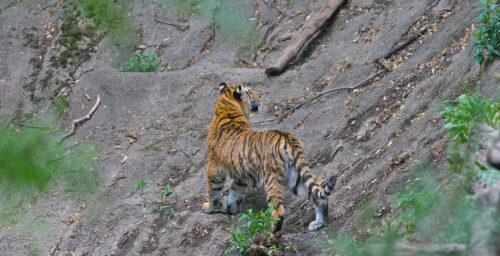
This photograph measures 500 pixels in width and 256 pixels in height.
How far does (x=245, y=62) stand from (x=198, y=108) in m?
1.98

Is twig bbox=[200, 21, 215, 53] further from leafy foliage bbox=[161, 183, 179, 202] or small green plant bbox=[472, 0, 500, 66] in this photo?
small green plant bbox=[472, 0, 500, 66]

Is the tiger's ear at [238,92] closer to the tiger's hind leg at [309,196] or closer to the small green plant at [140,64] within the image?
the tiger's hind leg at [309,196]

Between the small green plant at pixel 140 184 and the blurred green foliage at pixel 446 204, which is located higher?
the blurred green foliage at pixel 446 204

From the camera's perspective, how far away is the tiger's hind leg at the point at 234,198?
703 centimetres

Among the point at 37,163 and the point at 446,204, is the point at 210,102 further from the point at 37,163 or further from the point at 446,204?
the point at 37,163

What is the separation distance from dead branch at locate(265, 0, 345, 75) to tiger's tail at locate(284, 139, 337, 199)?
16.1 ft

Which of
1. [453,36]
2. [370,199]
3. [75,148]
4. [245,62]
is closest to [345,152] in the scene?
[370,199]

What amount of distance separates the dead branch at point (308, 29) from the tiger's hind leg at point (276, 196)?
A: 4986 mm

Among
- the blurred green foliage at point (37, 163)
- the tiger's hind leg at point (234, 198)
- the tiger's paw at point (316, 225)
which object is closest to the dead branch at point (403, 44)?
the tiger's hind leg at point (234, 198)

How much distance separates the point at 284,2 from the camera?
41.5ft

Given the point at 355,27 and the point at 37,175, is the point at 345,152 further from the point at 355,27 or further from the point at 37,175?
the point at 37,175

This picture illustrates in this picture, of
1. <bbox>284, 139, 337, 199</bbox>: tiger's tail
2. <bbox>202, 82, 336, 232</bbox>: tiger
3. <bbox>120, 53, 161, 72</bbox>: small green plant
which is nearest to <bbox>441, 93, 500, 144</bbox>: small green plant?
<bbox>202, 82, 336, 232</bbox>: tiger

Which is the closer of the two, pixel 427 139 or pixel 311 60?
pixel 427 139

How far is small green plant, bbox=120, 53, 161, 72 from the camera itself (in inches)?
461
